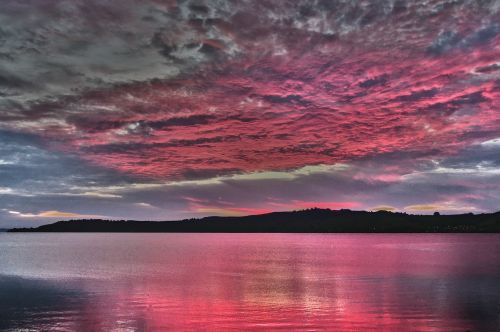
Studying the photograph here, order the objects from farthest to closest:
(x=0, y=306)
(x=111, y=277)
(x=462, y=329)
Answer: (x=111, y=277), (x=0, y=306), (x=462, y=329)

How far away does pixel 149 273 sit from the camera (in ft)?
269

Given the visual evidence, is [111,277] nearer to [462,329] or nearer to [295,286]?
[295,286]

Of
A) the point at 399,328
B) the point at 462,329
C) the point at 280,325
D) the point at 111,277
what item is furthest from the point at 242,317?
the point at 111,277

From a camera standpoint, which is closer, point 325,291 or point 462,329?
point 462,329

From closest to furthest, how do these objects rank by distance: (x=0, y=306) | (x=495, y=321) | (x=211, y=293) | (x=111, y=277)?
(x=495, y=321) < (x=0, y=306) < (x=211, y=293) < (x=111, y=277)

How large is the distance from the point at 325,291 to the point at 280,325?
22.5 metres

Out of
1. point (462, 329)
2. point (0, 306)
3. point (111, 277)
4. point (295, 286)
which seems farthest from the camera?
point (111, 277)

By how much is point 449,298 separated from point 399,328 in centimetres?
1885

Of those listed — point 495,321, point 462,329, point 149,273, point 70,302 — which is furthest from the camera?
point 149,273

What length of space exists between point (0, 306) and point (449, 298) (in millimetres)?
47194

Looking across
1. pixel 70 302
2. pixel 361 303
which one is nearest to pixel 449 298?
pixel 361 303

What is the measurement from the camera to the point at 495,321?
1483 inches

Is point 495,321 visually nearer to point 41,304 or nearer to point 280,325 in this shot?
point 280,325

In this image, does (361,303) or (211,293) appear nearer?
(361,303)
